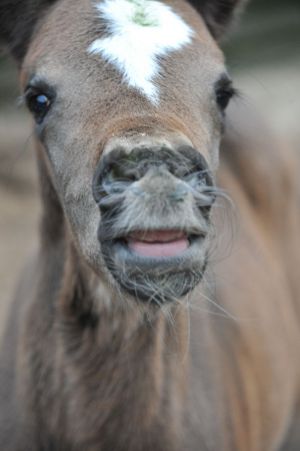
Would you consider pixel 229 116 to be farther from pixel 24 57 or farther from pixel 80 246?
pixel 80 246

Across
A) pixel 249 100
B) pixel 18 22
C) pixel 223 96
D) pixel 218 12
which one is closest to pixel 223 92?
pixel 223 96

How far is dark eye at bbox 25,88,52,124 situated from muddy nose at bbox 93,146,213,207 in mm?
511

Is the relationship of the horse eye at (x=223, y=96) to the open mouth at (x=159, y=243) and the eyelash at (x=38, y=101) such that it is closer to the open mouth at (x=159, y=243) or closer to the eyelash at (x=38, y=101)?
the eyelash at (x=38, y=101)

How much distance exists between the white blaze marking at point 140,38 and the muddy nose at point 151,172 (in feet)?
0.95

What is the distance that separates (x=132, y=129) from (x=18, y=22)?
1111mm

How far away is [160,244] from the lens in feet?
8.83

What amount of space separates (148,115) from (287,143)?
10.1 feet

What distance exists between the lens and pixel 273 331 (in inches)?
187

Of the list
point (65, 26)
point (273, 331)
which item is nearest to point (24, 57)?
point (65, 26)

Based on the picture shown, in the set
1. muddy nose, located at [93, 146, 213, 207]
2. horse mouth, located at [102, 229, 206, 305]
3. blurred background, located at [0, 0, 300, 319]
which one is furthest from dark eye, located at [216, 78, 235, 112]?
blurred background, located at [0, 0, 300, 319]

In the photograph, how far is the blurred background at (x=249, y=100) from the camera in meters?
7.71

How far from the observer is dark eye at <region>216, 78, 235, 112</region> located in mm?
3189

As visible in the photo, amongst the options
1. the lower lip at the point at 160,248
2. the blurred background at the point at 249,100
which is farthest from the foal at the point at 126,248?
the blurred background at the point at 249,100

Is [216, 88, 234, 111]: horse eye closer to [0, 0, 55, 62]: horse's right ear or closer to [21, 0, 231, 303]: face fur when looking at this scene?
[21, 0, 231, 303]: face fur
